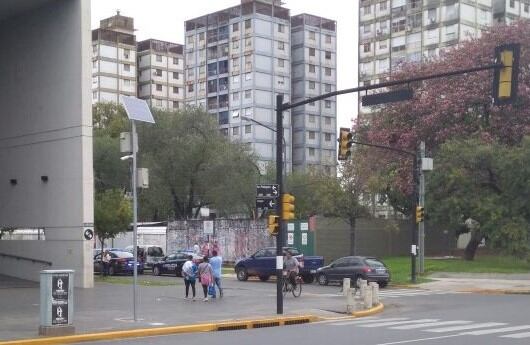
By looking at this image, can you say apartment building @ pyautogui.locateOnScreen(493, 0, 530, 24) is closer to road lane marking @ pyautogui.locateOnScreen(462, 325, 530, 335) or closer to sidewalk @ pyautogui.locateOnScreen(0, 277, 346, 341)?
sidewalk @ pyautogui.locateOnScreen(0, 277, 346, 341)

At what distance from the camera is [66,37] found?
1337 inches

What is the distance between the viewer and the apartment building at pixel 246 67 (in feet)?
347

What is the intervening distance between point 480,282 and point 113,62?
9021 cm

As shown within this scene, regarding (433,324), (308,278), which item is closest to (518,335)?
(433,324)

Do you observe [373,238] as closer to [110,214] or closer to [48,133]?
[110,214]

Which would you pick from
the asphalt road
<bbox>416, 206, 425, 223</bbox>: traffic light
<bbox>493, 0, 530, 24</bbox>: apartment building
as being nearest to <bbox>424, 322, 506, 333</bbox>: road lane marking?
the asphalt road

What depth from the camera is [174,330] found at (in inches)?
715

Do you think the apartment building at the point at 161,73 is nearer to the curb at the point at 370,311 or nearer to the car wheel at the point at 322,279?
the car wheel at the point at 322,279

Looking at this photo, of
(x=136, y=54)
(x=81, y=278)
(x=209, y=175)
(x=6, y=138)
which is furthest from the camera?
(x=136, y=54)

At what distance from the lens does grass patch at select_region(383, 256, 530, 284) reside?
39.6 m

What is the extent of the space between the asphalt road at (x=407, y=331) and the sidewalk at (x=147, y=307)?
1838mm

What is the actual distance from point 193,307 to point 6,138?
1734 cm

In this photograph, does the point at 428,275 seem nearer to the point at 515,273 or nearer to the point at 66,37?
the point at 515,273

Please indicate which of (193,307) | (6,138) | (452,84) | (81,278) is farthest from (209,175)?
(193,307)
